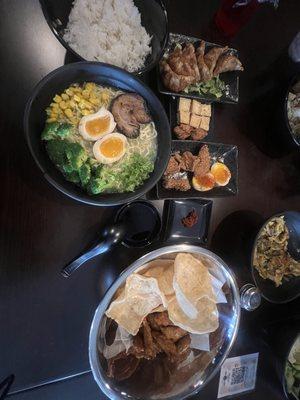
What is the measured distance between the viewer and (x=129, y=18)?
1984 mm

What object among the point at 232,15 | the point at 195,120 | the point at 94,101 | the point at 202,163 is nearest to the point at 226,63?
the point at 232,15

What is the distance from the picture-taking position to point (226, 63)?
85.2 inches

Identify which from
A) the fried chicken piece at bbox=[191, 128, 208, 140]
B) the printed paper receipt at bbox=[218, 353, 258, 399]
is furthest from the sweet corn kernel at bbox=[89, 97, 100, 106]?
the printed paper receipt at bbox=[218, 353, 258, 399]

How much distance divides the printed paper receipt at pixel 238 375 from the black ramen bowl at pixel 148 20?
75.0 inches

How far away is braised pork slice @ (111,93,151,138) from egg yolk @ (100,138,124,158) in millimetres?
79

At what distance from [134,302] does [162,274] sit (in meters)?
0.21

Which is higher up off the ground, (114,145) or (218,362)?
(114,145)

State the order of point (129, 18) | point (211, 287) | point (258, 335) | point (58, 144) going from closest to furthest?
point (58, 144), point (211, 287), point (129, 18), point (258, 335)

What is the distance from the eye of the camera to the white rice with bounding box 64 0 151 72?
6.07 feet

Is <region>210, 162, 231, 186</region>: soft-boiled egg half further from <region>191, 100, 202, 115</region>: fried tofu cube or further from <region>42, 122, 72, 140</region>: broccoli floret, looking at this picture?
<region>42, 122, 72, 140</region>: broccoli floret

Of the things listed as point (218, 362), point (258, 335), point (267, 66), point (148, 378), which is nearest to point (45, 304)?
point (148, 378)

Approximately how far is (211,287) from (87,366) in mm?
825

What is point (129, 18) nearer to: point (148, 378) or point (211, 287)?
point (211, 287)

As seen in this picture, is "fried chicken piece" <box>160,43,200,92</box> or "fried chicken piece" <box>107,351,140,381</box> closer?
"fried chicken piece" <box>107,351,140,381</box>
